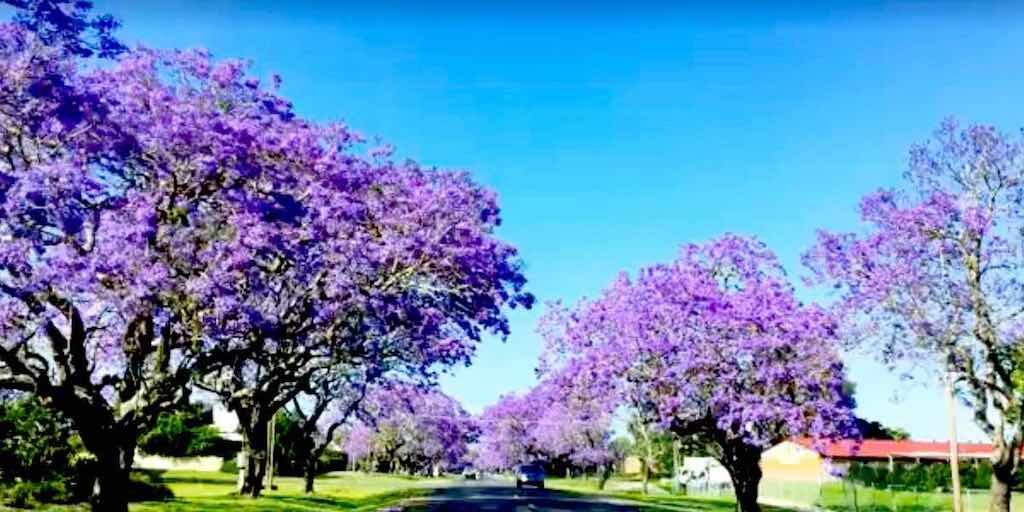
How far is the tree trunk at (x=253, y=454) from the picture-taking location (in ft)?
131

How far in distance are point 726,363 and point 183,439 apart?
58.2m

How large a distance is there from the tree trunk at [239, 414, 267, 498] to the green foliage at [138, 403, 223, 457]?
114 ft

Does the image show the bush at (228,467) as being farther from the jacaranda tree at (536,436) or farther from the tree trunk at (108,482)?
the tree trunk at (108,482)

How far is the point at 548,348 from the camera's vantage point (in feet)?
134

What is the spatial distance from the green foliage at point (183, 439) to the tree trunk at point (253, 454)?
34.7 meters

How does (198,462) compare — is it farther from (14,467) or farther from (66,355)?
(66,355)

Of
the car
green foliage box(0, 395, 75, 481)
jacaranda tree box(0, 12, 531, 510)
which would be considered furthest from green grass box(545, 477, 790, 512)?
green foliage box(0, 395, 75, 481)

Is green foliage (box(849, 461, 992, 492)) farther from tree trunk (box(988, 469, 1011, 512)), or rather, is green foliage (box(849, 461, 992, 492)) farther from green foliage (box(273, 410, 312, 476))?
green foliage (box(273, 410, 312, 476))

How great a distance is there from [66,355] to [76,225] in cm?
515

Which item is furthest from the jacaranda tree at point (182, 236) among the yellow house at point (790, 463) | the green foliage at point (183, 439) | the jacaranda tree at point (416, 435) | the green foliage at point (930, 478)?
the jacaranda tree at point (416, 435)

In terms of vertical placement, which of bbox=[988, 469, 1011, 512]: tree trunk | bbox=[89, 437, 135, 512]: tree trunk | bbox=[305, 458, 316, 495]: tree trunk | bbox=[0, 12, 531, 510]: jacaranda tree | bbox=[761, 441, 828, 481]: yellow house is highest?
bbox=[0, 12, 531, 510]: jacaranda tree

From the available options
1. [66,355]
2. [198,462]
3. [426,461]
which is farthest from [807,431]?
[426,461]

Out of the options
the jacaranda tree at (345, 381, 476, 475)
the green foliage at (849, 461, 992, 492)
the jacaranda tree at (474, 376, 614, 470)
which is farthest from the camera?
the jacaranda tree at (345, 381, 476, 475)

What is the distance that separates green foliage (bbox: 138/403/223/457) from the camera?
2980 inches
